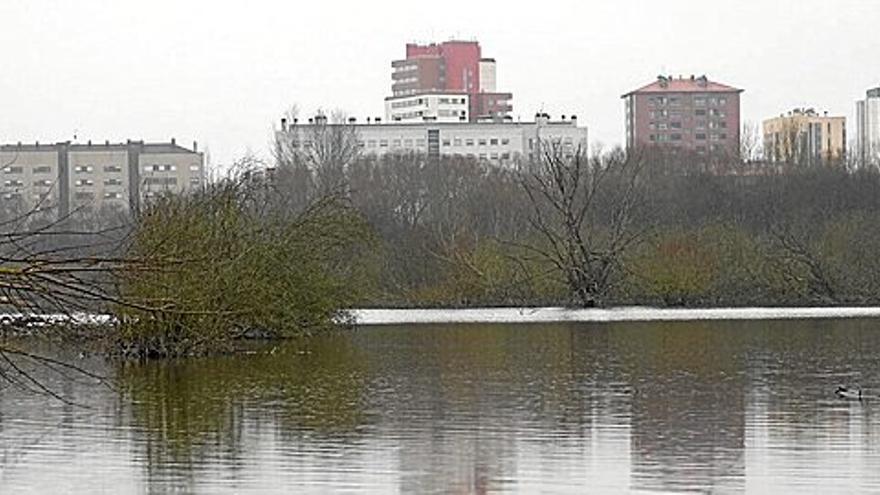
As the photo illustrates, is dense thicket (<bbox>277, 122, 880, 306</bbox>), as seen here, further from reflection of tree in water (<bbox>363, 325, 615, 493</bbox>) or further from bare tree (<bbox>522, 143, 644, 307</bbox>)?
reflection of tree in water (<bbox>363, 325, 615, 493</bbox>)

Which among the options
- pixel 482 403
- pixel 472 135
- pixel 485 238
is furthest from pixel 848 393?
pixel 472 135

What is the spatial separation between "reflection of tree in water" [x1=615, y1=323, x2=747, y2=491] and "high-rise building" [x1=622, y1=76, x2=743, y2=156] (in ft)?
315

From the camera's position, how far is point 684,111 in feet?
417

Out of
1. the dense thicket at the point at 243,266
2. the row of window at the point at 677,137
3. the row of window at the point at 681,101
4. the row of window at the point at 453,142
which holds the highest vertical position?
the row of window at the point at 681,101

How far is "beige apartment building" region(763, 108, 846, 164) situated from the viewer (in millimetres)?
80819

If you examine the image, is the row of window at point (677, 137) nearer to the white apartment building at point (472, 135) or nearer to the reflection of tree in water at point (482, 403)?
the white apartment building at point (472, 135)

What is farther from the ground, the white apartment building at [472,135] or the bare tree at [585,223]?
the white apartment building at [472,135]

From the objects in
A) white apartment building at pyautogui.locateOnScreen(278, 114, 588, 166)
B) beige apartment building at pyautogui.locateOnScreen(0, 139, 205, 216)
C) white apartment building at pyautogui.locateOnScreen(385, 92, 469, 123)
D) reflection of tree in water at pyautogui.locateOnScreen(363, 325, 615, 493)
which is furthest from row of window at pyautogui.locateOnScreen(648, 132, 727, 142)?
reflection of tree in water at pyautogui.locateOnScreen(363, 325, 615, 493)

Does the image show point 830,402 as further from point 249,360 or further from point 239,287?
point 239,287

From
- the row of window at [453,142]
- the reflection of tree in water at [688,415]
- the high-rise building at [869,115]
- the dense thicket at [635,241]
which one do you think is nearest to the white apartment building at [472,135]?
the row of window at [453,142]

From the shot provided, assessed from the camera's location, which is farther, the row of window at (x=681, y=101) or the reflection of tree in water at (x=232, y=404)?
the row of window at (x=681, y=101)

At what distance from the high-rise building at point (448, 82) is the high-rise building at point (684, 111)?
12389 millimetres

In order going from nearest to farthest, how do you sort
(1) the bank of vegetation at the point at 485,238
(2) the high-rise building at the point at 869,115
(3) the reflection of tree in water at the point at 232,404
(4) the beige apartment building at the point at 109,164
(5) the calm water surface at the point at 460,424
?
(5) the calm water surface at the point at 460,424, (3) the reflection of tree in water at the point at 232,404, (1) the bank of vegetation at the point at 485,238, (4) the beige apartment building at the point at 109,164, (2) the high-rise building at the point at 869,115

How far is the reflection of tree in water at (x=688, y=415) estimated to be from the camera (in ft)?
45.3
